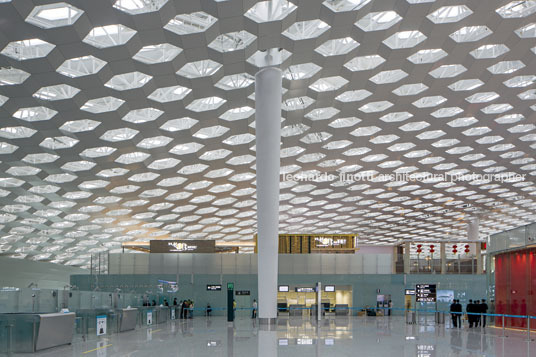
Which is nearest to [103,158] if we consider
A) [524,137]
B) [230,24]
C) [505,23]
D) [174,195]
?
[174,195]

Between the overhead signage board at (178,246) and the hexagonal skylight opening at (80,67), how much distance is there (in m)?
24.5

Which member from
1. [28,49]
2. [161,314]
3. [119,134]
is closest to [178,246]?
[161,314]

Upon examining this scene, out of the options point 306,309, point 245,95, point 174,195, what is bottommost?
point 306,309

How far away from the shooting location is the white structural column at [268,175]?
2308 cm

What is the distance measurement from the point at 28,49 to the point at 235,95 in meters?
9.18

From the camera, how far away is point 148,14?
1684cm

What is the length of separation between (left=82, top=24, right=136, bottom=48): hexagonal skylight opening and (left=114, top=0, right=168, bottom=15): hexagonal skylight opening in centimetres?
147

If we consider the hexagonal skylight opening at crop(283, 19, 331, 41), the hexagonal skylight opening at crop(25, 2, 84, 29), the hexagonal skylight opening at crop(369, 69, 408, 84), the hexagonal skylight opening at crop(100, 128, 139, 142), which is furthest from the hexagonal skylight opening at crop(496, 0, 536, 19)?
the hexagonal skylight opening at crop(100, 128, 139, 142)

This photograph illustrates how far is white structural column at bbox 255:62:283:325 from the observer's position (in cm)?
2308

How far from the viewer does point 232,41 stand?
20.4 m

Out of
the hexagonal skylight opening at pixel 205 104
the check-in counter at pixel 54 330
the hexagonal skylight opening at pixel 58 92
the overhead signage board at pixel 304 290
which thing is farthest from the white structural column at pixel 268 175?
the overhead signage board at pixel 304 290

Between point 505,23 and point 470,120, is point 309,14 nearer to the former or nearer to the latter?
point 505,23

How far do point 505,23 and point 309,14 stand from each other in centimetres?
754

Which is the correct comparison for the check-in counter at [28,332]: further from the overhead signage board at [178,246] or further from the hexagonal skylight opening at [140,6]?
the overhead signage board at [178,246]
